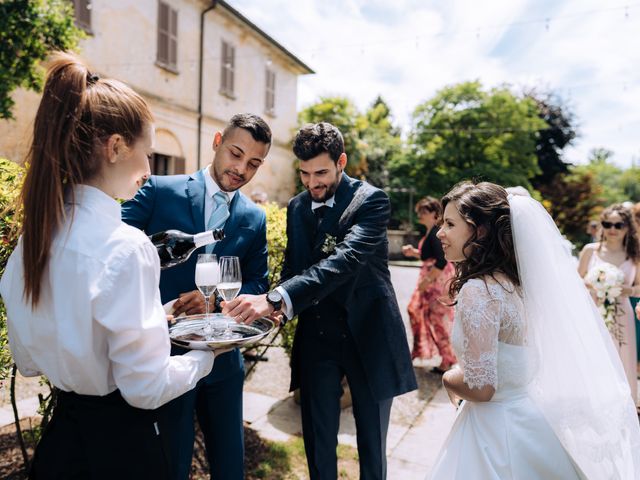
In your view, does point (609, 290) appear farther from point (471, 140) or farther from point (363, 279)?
point (471, 140)

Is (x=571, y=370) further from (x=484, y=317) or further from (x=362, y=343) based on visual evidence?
(x=362, y=343)

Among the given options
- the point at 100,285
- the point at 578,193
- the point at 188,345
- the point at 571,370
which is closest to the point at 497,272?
the point at 571,370

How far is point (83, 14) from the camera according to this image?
11539 mm

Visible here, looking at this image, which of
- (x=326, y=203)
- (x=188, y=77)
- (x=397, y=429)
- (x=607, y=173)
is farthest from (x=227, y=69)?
(x=607, y=173)

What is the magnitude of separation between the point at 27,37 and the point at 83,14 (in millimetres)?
5187

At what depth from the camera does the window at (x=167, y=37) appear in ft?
46.1

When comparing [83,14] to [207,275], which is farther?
[83,14]

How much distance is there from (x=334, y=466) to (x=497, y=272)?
1.53 m

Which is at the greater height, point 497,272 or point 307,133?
point 307,133

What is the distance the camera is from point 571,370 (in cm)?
214

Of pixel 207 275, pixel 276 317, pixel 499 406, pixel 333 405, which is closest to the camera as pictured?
pixel 207 275

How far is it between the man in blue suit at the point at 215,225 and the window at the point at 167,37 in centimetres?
1328

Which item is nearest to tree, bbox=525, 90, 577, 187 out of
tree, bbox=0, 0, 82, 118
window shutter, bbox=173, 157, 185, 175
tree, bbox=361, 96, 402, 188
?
tree, bbox=361, 96, 402, 188

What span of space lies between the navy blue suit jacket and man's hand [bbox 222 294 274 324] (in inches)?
16.2
